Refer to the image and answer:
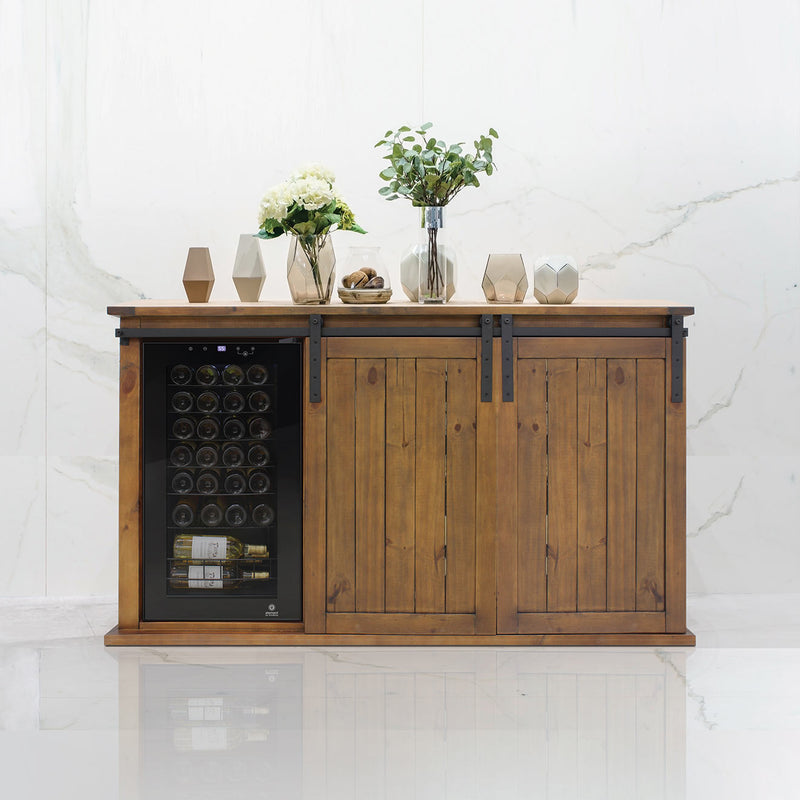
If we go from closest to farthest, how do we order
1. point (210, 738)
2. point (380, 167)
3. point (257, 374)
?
1. point (210, 738)
2. point (257, 374)
3. point (380, 167)

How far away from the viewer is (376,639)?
10.4ft

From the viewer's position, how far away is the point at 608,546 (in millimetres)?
3178

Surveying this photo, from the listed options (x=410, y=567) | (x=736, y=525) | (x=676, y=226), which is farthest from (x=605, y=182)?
(x=410, y=567)

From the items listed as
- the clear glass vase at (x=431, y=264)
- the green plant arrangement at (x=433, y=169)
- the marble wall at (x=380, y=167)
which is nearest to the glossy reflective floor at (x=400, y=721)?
the marble wall at (x=380, y=167)

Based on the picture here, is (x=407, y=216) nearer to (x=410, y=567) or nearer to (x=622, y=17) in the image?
(x=622, y=17)

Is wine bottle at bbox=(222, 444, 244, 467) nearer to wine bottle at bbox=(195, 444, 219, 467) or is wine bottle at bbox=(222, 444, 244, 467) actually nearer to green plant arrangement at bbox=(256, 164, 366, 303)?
wine bottle at bbox=(195, 444, 219, 467)

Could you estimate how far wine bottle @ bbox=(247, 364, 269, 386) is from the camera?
322 centimetres

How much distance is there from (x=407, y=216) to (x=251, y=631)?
1781 mm

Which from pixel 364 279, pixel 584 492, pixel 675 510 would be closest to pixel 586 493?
pixel 584 492

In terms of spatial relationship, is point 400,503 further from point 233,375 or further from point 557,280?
point 557,280

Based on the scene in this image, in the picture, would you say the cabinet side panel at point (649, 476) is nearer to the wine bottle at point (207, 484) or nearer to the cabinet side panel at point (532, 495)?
the cabinet side panel at point (532, 495)

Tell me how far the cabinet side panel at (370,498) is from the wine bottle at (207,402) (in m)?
0.51

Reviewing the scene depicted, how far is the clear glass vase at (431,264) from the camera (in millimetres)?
3289

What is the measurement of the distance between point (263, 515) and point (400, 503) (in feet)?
1.63
